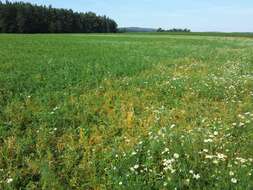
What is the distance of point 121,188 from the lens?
5.43 m

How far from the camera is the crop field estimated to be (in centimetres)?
574

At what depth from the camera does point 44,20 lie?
112m

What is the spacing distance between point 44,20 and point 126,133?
363 feet

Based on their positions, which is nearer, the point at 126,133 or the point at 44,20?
the point at 126,133

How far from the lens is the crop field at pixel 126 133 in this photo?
18.8 feet

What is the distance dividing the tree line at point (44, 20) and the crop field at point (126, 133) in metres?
95.6

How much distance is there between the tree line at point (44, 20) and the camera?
10144 centimetres

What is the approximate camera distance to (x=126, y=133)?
7.80m

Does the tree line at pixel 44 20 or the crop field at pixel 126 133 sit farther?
the tree line at pixel 44 20

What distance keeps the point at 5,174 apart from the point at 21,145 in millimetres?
1055

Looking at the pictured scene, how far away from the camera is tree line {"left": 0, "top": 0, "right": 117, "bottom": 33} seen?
101438mm

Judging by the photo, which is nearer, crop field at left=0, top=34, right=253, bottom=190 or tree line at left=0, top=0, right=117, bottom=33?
crop field at left=0, top=34, right=253, bottom=190

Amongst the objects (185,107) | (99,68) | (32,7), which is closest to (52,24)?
(32,7)

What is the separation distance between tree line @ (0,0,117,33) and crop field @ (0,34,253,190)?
314ft
